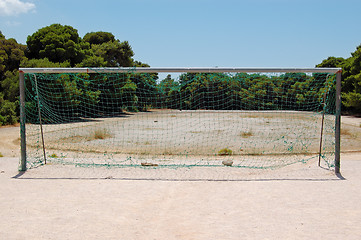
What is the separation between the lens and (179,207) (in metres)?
4.54

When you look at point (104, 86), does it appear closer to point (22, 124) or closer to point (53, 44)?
point (53, 44)

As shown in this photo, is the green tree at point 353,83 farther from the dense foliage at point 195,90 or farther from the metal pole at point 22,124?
the metal pole at point 22,124

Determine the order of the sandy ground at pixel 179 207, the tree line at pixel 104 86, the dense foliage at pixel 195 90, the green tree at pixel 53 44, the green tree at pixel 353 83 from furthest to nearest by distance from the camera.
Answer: the green tree at pixel 353 83 → the green tree at pixel 53 44 → the tree line at pixel 104 86 → the dense foliage at pixel 195 90 → the sandy ground at pixel 179 207

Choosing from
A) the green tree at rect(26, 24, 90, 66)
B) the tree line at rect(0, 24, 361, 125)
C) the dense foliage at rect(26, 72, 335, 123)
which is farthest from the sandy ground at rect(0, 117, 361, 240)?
the green tree at rect(26, 24, 90, 66)

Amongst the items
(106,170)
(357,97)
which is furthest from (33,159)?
(357,97)

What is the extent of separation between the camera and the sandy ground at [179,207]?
3.62 metres

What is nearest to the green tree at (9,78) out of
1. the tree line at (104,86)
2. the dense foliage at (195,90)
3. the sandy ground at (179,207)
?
the tree line at (104,86)

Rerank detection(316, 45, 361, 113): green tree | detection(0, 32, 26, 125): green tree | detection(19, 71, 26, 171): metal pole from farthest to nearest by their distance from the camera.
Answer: detection(316, 45, 361, 113): green tree → detection(0, 32, 26, 125): green tree → detection(19, 71, 26, 171): metal pole

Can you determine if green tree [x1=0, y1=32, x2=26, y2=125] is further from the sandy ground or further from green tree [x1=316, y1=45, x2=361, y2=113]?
green tree [x1=316, y1=45, x2=361, y2=113]

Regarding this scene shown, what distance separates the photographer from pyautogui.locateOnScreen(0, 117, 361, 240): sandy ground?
362 centimetres

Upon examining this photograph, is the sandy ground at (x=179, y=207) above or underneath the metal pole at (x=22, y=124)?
underneath

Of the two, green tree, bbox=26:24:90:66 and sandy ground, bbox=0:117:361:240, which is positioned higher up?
green tree, bbox=26:24:90:66

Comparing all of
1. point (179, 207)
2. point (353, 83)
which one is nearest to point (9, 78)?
point (179, 207)

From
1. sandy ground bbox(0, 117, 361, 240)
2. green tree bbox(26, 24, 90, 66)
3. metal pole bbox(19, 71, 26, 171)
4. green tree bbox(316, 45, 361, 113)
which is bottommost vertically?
sandy ground bbox(0, 117, 361, 240)
